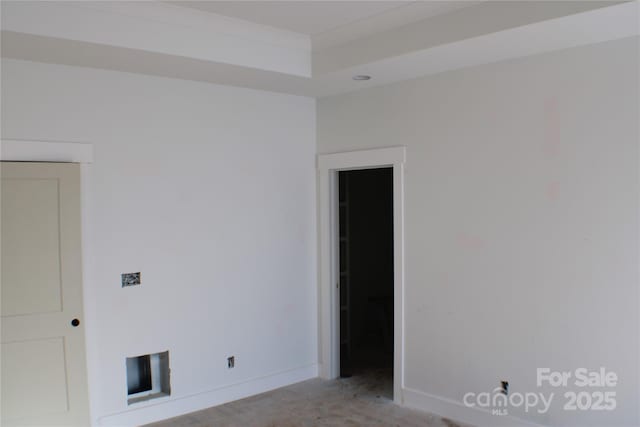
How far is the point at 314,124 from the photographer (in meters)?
5.10

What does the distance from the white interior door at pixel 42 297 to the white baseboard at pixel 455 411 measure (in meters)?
2.52

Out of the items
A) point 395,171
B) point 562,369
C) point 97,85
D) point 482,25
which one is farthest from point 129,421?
point 482,25

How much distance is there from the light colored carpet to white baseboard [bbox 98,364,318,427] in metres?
0.07

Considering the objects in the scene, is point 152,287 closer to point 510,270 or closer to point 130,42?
point 130,42

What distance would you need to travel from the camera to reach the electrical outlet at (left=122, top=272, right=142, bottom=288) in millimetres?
3969

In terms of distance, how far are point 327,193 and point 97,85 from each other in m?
2.21

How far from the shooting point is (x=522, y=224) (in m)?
3.63

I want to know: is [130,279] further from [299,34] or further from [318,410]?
[299,34]

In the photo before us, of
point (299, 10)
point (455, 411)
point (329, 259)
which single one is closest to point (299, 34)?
point (299, 10)

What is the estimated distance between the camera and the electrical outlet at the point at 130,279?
13.0ft

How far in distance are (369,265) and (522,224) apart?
10.5ft

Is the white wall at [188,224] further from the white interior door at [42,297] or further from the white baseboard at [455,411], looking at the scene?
the white baseboard at [455,411]

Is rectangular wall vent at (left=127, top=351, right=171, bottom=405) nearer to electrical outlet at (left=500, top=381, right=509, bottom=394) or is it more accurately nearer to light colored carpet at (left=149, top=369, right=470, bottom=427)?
light colored carpet at (left=149, top=369, right=470, bottom=427)

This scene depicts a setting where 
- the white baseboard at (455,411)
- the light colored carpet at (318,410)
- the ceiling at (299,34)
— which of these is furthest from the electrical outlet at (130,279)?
the white baseboard at (455,411)
